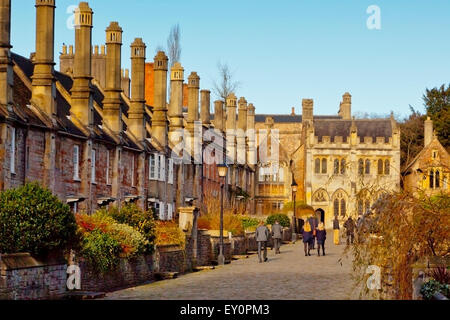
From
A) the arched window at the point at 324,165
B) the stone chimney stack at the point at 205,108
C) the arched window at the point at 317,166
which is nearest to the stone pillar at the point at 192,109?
the stone chimney stack at the point at 205,108

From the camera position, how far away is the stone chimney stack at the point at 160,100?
55.3 meters

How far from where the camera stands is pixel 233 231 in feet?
144

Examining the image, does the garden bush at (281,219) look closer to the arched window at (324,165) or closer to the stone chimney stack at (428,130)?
the stone chimney stack at (428,130)

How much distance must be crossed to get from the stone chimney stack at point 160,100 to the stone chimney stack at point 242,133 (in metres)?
33.0

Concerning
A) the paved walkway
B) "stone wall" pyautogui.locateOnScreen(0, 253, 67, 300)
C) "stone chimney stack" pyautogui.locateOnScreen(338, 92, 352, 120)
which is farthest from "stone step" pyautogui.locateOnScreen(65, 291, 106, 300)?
"stone chimney stack" pyautogui.locateOnScreen(338, 92, 352, 120)

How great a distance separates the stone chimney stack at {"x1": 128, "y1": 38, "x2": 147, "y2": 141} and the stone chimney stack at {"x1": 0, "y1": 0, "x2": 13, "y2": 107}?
1687cm

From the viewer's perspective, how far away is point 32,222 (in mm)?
20406

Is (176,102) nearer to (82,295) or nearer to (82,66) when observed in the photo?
(82,66)

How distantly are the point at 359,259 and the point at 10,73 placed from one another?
20.5 metres

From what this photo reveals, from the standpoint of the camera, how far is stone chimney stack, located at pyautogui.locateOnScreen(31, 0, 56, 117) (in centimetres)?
3922

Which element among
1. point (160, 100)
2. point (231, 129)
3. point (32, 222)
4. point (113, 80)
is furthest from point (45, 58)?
point (231, 129)

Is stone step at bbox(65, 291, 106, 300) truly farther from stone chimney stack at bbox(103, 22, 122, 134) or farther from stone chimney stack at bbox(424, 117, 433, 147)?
stone chimney stack at bbox(424, 117, 433, 147)
